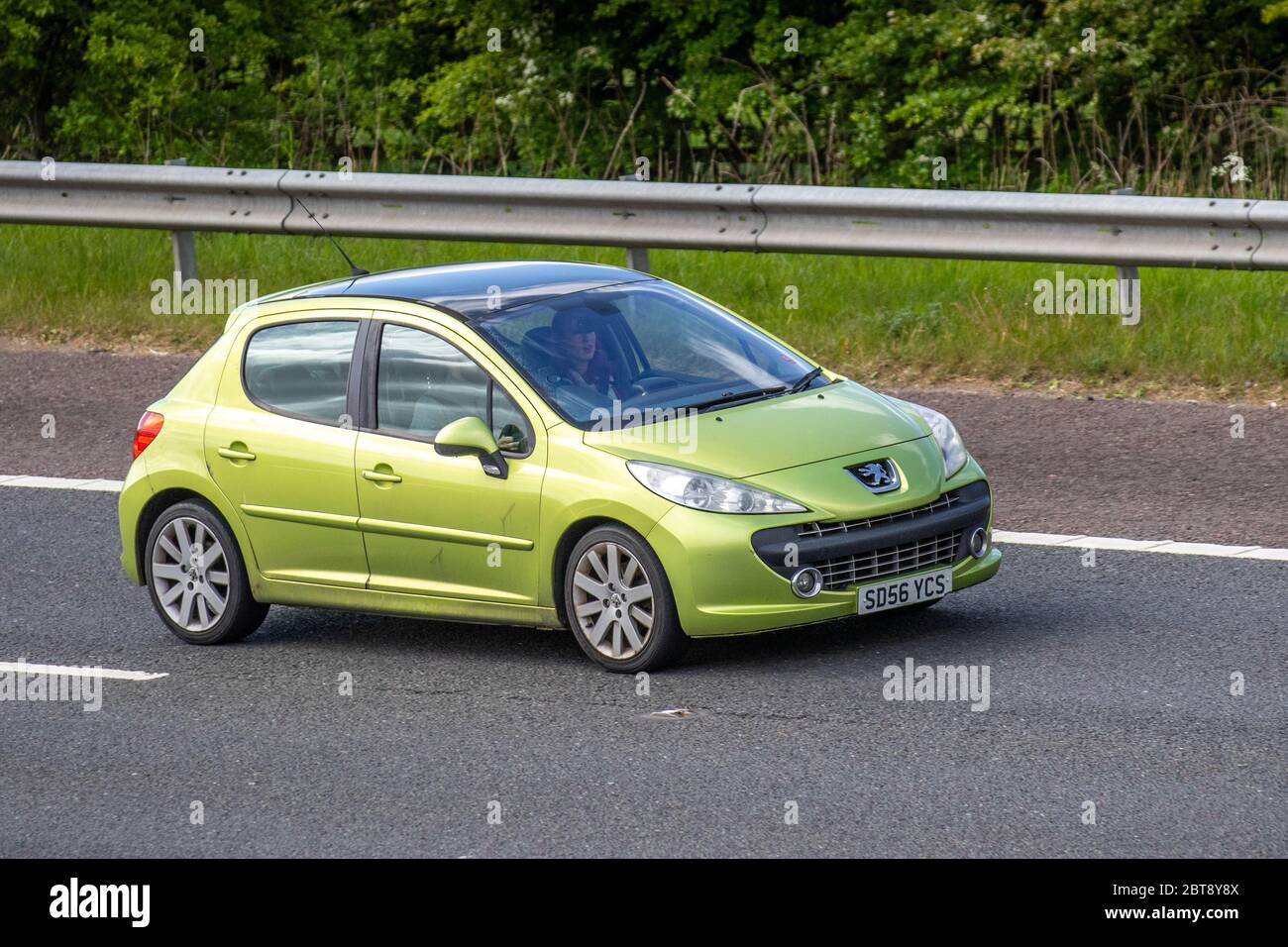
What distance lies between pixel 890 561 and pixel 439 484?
1.71m

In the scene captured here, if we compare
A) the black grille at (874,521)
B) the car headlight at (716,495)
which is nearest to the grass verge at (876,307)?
the black grille at (874,521)

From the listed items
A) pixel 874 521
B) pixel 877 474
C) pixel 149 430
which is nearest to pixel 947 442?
pixel 877 474

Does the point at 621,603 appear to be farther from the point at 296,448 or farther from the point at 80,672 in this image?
the point at 80,672

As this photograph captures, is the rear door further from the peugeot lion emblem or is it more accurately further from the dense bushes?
the dense bushes

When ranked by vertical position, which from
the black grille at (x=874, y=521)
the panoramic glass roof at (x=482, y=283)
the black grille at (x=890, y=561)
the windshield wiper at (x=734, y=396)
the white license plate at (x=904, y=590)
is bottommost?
the white license plate at (x=904, y=590)

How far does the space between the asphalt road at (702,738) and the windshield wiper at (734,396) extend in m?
0.91

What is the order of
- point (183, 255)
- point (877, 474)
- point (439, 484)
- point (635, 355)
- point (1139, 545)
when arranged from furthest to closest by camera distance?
point (183, 255) < point (1139, 545) < point (635, 355) < point (439, 484) < point (877, 474)

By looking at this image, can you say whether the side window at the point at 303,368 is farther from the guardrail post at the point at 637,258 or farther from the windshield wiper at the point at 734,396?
the guardrail post at the point at 637,258

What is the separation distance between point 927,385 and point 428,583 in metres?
4.95

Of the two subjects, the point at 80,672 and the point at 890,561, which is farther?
the point at 80,672

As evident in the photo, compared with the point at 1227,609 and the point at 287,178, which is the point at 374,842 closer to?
the point at 1227,609

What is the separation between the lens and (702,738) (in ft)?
23.2

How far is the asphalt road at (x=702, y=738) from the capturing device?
6199 mm

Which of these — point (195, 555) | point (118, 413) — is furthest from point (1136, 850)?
point (118, 413)
